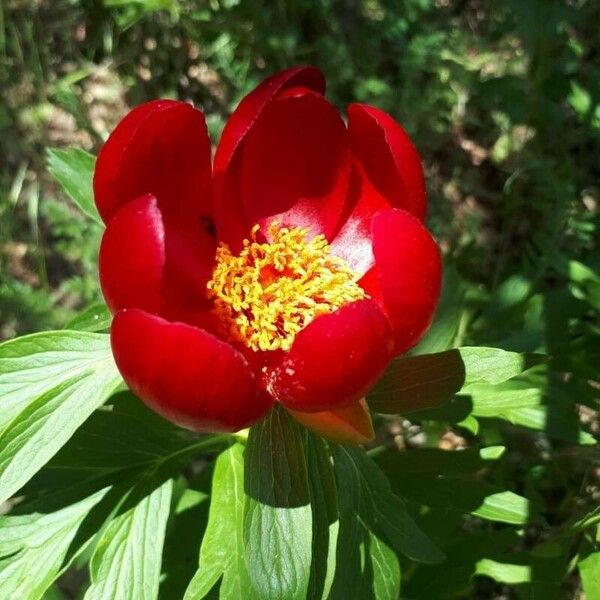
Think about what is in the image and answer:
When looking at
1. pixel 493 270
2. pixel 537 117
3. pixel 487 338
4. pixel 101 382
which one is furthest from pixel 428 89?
pixel 101 382

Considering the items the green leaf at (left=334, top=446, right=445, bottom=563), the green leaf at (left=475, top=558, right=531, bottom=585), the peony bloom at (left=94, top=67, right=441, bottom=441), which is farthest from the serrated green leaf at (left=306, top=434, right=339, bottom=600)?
the green leaf at (left=475, top=558, right=531, bottom=585)

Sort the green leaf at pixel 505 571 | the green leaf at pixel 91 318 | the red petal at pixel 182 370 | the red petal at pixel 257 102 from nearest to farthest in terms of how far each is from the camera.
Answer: the red petal at pixel 182 370, the red petal at pixel 257 102, the green leaf at pixel 91 318, the green leaf at pixel 505 571

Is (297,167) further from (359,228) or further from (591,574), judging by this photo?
(591,574)

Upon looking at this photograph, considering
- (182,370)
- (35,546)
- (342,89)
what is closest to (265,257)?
(182,370)

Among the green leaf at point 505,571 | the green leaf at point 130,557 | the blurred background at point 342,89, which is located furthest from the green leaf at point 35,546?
the blurred background at point 342,89

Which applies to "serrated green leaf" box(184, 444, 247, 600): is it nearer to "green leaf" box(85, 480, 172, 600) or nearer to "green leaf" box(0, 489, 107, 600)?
"green leaf" box(85, 480, 172, 600)

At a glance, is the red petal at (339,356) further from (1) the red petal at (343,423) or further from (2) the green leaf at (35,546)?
(2) the green leaf at (35,546)
